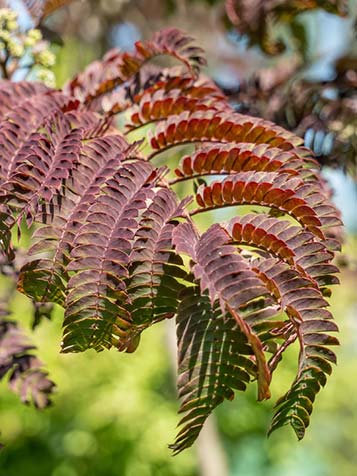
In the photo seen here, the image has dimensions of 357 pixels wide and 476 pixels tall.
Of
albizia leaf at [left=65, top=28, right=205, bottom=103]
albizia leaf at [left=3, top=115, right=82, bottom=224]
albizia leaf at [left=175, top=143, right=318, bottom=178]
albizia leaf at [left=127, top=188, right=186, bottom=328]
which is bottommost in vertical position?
albizia leaf at [left=127, top=188, right=186, bottom=328]

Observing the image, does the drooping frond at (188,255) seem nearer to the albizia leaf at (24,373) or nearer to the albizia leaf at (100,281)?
the albizia leaf at (100,281)

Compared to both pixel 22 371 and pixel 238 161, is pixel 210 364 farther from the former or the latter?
pixel 22 371

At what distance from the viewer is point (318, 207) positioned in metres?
0.76

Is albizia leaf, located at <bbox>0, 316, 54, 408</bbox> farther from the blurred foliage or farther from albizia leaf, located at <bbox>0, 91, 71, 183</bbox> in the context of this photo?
the blurred foliage

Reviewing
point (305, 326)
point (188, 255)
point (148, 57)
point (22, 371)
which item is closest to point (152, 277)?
point (188, 255)

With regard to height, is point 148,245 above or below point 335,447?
below

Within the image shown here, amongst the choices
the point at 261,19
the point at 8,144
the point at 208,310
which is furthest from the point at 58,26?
the point at 208,310

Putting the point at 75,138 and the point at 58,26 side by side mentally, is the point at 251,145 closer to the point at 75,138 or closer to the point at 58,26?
the point at 75,138

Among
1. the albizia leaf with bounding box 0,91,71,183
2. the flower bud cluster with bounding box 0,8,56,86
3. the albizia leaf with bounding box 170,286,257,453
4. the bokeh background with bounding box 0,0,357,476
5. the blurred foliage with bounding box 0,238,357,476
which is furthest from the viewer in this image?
the blurred foliage with bounding box 0,238,357,476

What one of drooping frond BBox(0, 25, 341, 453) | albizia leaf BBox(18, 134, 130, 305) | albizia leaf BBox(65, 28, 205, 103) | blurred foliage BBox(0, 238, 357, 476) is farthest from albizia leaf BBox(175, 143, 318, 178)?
blurred foliage BBox(0, 238, 357, 476)

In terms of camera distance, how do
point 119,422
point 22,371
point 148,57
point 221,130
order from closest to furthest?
point 221,130, point 148,57, point 22,371, point 119,422

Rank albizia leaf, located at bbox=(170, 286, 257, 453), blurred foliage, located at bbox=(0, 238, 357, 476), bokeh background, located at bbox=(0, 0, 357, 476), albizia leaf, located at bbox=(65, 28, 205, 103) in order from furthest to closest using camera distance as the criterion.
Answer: blurred foliage, located at bbox=(0, 238, 357, 476)
bokeh background, located at bbox=(0, 0, 357, 476)
albizia leaf, located at bbox=(65, 28, 205, 103)
albizia leaf, located at bbox=(170, 286, 257, 453)

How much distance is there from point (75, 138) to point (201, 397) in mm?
373

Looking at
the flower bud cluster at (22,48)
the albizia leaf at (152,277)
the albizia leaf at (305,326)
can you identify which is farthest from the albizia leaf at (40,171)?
the flower bud cluster at (22,48)
